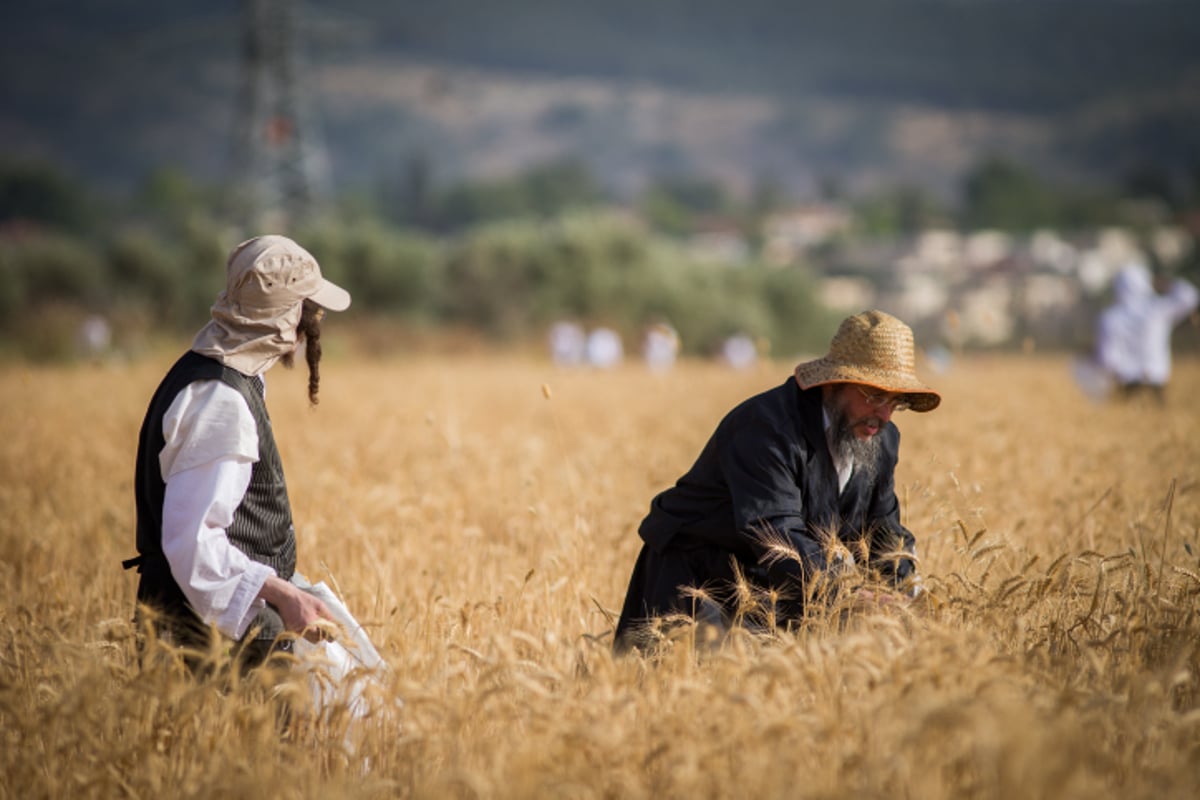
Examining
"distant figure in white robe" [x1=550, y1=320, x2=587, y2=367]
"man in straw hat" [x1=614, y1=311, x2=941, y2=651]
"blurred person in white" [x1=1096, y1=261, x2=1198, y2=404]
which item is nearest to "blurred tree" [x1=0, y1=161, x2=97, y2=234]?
"distant figure in white robe" [x1=550, y1=320, x2=587, y2=367]

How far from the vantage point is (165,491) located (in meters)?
3.19

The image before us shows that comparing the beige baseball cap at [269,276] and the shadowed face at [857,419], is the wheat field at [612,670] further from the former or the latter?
the beige baseball cap at [269,276]

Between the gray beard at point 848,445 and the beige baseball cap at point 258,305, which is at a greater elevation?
the beige baseball cap at point 258,305

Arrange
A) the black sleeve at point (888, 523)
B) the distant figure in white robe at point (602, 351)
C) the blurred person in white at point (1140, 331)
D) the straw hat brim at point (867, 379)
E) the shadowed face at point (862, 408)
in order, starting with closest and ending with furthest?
1. the straw hat brim at point (867, 379)
2. the shadowed face at point (862, 408)
3. the black sleeve at point (888, 523)
4. the blurred person in white at point (1140, 331)
5. the distant figure in white robe at point (602, 351)

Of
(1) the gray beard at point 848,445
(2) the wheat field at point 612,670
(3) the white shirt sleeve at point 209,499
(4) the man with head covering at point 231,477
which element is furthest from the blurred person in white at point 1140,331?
(3) the white shirt sleeve at point 209,499

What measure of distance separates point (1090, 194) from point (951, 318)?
177 metres

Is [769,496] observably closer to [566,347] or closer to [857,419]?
[857,419]

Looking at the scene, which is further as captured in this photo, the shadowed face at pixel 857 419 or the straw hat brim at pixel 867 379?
the shadowed face at pixel 857 419

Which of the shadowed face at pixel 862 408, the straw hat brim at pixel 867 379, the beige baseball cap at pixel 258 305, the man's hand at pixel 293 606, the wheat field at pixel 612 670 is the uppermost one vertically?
the beige baseball cap at pixel 258 305

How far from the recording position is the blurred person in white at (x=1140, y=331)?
447 inches

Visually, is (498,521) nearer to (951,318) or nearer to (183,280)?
(951,318)

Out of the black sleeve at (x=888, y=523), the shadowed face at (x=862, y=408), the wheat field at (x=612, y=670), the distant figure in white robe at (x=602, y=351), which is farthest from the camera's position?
the distant figure in white robe at (x=602, y=351)

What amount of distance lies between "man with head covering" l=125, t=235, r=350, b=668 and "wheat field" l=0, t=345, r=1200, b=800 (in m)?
0.22

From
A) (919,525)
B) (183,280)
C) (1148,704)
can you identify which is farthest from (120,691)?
(183,280)
